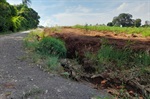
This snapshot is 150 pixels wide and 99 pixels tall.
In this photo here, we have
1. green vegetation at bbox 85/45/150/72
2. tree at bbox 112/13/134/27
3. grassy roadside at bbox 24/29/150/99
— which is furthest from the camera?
tree at bbox 112/13/134/27

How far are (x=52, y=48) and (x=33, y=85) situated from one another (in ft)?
10.0

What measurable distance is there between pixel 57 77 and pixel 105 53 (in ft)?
6.05

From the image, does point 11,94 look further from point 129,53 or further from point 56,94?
point 129,53

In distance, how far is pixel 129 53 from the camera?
23.4 ft

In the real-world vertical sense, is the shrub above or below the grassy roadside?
above

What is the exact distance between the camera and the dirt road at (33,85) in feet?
14.3

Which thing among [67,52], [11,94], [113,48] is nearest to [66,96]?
[11,94]

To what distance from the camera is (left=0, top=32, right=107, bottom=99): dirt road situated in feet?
14.3

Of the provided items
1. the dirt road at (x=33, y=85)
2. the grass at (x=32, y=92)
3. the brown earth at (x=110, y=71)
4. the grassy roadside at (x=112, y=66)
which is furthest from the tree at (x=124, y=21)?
the grass at (x=32, y=92)

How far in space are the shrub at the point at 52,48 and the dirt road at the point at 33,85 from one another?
113cm

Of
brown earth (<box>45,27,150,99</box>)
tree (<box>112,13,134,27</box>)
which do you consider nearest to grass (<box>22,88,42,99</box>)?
brown earth (<box>45,27,150,99</box>)

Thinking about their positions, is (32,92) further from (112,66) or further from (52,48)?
(52,48)

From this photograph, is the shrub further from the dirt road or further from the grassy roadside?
the dirt road

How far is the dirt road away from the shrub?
1.13 metres
